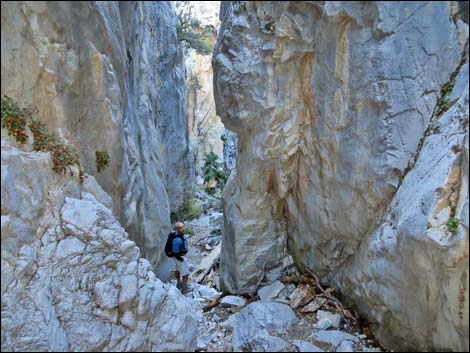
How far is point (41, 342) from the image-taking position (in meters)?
5.79

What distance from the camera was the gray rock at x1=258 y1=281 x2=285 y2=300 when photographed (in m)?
10.4

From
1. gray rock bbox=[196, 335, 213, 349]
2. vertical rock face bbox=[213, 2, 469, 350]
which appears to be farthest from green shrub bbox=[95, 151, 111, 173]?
gray rock bbox=[196, 335, 213, 349]

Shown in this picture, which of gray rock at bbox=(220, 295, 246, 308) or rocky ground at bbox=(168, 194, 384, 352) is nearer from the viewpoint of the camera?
rocky ground at bbox=(168, 194, 384, 352)

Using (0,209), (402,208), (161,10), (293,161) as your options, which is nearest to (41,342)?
(0,209)

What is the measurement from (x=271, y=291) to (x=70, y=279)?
18.6 feet

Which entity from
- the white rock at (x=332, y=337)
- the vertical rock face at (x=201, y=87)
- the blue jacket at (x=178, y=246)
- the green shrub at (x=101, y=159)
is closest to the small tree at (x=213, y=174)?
the vertical rock face at (x=201, y=87)

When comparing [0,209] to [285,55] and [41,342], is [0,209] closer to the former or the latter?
[41,342]

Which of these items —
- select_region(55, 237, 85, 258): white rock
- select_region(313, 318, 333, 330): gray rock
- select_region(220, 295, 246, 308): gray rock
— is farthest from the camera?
select_region(220, 295, 246, 308): gray rock

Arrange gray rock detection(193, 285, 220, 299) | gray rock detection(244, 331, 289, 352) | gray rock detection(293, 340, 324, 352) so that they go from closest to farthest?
gray rock detection(293, 340, 324, 352) → gray rock detection(244, 331, 289, 352) → gray rock detection(193, 285, 220, 299)

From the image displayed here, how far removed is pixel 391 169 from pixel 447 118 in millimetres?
1334

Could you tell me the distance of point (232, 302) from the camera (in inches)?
421

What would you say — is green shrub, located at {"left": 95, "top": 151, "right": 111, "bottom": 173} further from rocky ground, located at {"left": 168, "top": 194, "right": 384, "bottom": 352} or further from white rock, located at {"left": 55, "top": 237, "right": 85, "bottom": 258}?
rocky ground, located at {"left": 168, "top": 194, "right": 384, "bottom": 352}

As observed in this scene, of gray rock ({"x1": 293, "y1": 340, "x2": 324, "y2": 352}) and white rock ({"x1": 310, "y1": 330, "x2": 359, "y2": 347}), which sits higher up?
gray rock ({"x1": 293, "y1": 340, "x2": 324, "y2": 352})

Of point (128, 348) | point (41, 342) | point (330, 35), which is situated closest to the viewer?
point (41, 342)
